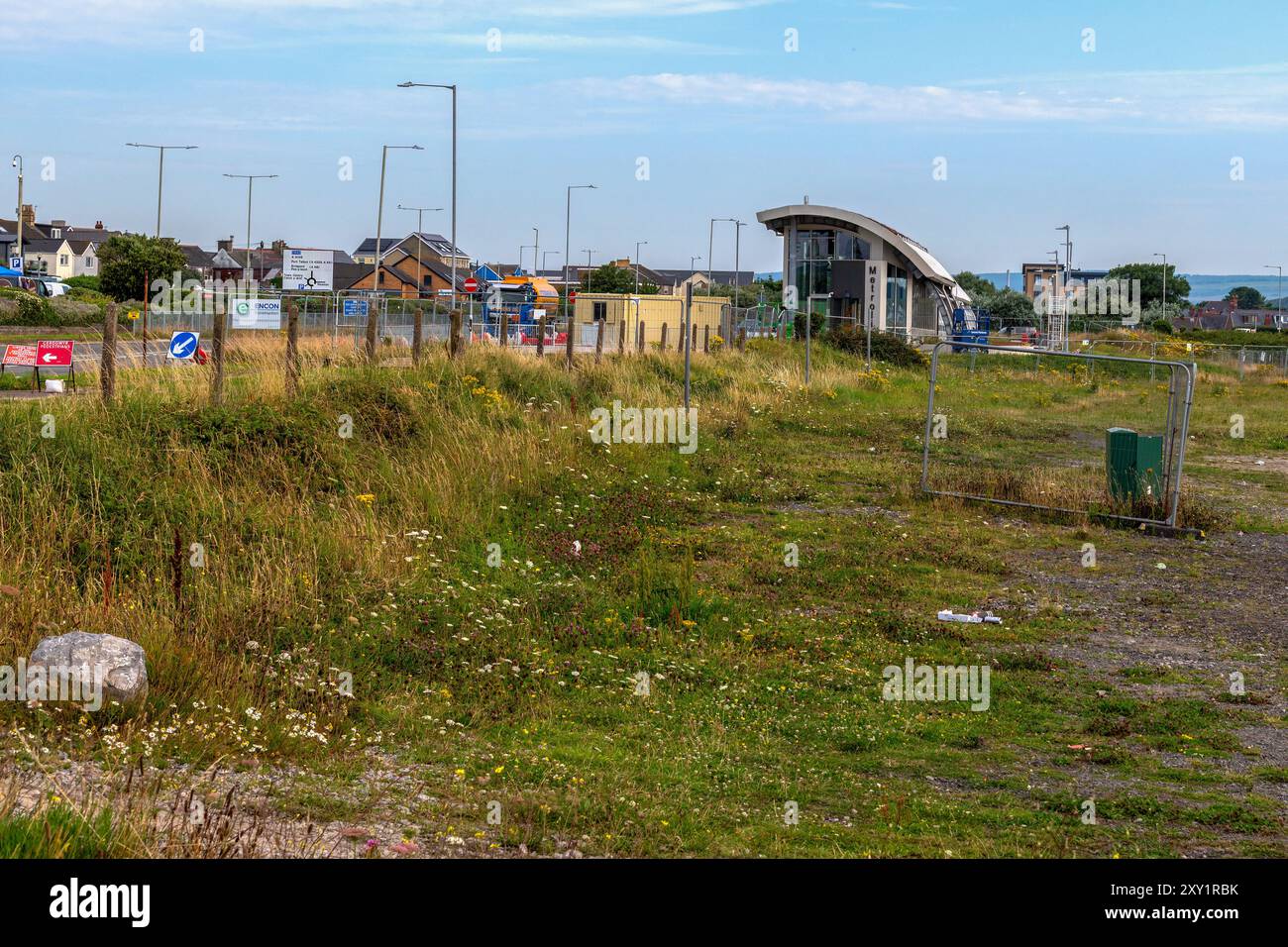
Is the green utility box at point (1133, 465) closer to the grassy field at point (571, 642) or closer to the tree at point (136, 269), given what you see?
the grassy field at point (571, 642)

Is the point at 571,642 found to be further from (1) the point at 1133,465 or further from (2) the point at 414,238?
(2) the point at 414,238

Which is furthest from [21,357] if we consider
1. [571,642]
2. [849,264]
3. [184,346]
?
[849,264]

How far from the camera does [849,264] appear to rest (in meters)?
68.4

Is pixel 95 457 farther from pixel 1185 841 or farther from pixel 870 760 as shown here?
pixel 1185 841

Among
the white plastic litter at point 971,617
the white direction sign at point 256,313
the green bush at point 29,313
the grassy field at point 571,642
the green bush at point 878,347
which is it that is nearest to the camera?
the grassy field at point 571,642

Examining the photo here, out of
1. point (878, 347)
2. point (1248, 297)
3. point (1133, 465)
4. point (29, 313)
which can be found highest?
point (1248, 297)

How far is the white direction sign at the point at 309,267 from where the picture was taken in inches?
2589

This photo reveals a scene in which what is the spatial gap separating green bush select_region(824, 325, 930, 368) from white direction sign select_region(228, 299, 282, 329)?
1827 cm

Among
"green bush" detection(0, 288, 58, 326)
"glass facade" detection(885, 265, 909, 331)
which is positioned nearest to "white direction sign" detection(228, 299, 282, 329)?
"green bush" detection(0, 288, 58, 326)

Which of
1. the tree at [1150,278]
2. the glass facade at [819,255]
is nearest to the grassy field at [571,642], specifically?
the glass facade at [819,255]

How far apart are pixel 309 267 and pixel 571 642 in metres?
59.8

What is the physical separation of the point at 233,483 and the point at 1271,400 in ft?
112

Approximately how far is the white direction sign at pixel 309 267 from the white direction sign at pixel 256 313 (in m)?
23.3

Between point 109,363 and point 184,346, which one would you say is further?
point 184,346
